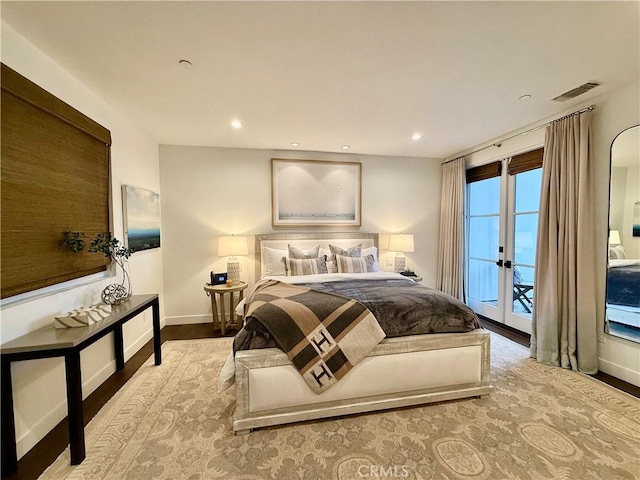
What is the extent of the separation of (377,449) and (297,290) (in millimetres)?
1311

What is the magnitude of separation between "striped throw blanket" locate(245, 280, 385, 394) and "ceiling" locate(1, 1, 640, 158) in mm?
1776

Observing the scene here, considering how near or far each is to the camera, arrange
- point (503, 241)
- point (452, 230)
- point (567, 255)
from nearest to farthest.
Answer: point (567, 255), point (503, 241), point (452, 230)

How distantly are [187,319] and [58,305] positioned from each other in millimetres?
2133

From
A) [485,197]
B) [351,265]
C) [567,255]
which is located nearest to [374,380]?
[351,265]

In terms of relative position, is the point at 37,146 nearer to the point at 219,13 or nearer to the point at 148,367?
the point at 219,13

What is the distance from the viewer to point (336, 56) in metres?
1.87

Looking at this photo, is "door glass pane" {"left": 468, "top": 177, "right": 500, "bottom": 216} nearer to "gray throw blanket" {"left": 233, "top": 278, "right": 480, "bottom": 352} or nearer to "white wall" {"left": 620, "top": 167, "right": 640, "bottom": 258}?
"white wall" {"left": 620, "top": 167, "right": 640, "bottom": 258}

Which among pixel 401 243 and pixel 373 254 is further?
pixel 401 243

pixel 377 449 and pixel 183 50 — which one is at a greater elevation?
pixel 183 50

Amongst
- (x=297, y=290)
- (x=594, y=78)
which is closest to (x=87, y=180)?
(x=297, y=290)

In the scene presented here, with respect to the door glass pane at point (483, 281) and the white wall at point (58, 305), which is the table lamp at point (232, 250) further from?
the door glass pane at point (483, 281)

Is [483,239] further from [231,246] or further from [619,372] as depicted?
[231,246]

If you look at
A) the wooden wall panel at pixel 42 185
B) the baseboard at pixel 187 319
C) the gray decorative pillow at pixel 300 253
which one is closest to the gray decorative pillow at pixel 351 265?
the gray decorative pillow at pixel 300 253

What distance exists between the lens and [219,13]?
1.50 meters
